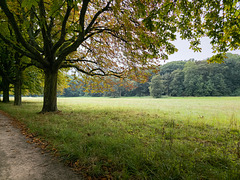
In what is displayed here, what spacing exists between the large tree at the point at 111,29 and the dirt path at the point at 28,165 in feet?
11.4

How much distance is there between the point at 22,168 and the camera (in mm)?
2744

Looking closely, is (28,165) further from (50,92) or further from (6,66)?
(6,66)

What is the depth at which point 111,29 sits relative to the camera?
820cm

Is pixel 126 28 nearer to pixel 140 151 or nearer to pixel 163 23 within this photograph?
pixel 163 23

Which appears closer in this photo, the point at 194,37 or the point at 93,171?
the point at 93,171

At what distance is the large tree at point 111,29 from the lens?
4.41 metres

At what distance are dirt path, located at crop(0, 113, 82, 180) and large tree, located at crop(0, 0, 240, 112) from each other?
11.4 feet

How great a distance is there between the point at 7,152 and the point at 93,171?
8.96 feet

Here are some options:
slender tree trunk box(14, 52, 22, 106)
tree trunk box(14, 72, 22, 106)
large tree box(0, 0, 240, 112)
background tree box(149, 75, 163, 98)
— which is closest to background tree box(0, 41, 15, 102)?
slender tree trunk box(14, 52, 22, 106)

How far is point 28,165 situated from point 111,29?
780 cm

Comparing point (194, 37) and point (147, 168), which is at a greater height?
point (194, 37)

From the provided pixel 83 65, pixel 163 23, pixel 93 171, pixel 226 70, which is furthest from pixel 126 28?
pixel 226 70

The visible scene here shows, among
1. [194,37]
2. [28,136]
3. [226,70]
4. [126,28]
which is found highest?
[226,70]

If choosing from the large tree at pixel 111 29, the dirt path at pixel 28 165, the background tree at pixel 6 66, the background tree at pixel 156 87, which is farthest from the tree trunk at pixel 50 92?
the background tree at pixel 156 87
